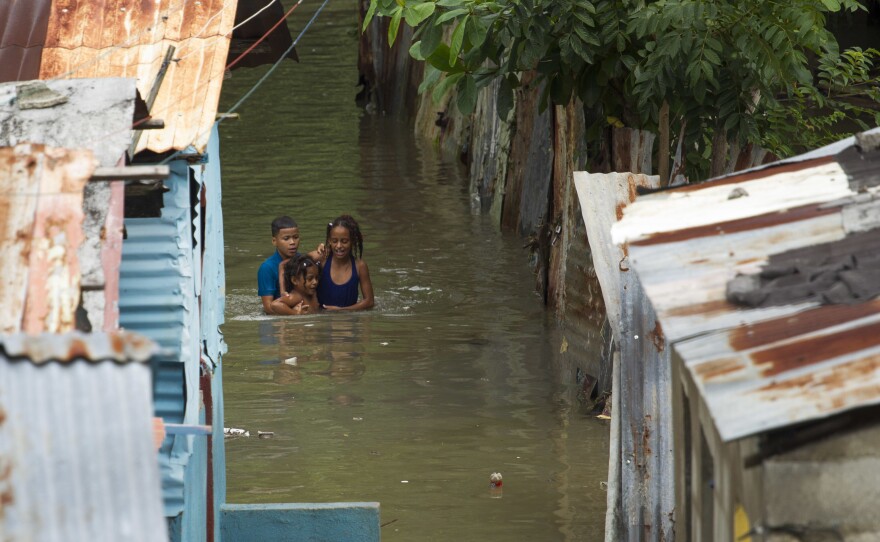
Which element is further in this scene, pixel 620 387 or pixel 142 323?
pixel 620 387

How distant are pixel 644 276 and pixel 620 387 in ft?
7.68

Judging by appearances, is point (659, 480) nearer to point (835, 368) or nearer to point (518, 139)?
point (835, 368)

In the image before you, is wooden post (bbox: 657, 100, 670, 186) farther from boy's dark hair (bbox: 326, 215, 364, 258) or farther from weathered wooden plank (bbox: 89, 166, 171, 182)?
boy's dark hair (bbox: 326, 215, 364, 258)

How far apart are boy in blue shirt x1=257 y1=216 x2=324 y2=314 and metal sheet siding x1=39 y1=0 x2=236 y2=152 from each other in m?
5.61

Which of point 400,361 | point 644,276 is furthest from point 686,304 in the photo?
point 400,361

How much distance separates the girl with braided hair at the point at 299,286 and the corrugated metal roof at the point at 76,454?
919 centimetres

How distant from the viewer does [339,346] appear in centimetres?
1152

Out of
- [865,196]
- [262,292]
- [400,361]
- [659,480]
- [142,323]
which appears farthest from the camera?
[262,292]

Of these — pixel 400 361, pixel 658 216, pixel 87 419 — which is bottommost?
pixel 400 361

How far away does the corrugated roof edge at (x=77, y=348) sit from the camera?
3215 mm

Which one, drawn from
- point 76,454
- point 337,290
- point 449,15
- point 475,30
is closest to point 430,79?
point 475,30

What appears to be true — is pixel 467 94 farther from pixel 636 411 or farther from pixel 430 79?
pixel 636 411

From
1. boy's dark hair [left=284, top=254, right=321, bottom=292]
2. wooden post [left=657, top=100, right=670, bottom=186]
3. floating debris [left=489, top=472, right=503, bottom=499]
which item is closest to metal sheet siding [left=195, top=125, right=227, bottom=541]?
floating debris [left=489, top=472, right=503, bottom=499]

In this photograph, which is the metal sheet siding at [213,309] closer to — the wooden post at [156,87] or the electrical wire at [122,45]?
the electrical wire at [122,45]
